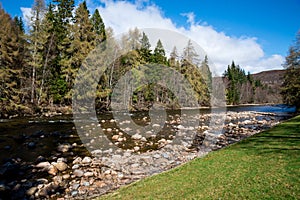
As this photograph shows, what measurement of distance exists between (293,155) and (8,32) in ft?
85.8

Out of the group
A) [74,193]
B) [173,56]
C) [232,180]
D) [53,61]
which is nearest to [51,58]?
[53,61]

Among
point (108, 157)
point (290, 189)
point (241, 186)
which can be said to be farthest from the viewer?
point (108, 157)

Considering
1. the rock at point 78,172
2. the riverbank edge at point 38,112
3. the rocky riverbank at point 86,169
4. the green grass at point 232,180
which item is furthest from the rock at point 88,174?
the riverbank edge at point 38,112

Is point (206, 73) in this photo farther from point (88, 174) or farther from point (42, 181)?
point (42, 181)

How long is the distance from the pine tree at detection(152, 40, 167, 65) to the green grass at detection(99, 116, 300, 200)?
38.8 metres

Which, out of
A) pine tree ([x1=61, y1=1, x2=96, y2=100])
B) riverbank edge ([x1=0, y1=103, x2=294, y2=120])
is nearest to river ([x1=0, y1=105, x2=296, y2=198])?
riverbank edge ([x1=0, y1=103, x2=294, y2=120])

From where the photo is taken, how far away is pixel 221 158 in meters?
7.14

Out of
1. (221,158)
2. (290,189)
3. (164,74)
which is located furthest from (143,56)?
(290,189)

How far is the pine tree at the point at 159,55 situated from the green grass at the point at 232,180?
38.8 m

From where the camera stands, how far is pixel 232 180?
4.91m

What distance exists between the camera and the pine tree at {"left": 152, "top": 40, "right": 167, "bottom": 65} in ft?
147

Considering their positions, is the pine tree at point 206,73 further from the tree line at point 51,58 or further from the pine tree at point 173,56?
the tree line at point 51,58

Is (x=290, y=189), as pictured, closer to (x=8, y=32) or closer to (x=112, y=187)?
(x=112, y=187)

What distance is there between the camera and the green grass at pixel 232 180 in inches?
166
